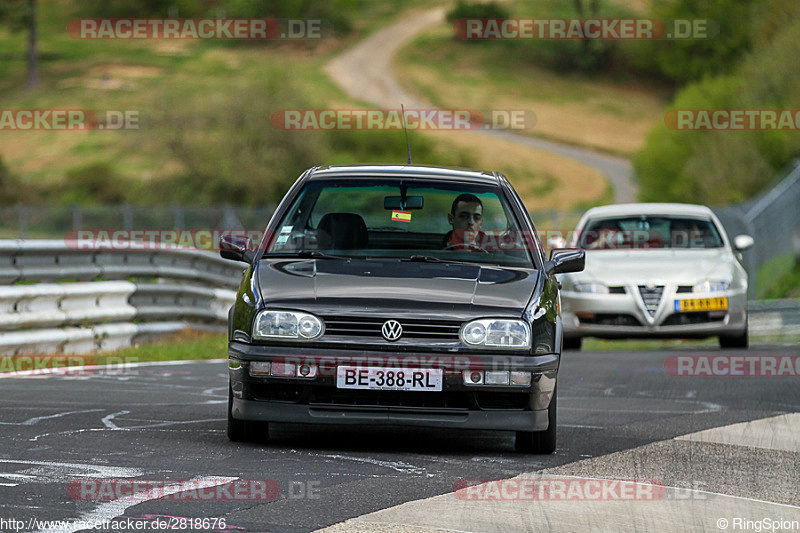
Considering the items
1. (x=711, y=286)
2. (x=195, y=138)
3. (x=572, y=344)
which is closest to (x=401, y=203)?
(x=711, y=286)

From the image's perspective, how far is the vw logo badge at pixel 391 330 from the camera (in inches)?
288

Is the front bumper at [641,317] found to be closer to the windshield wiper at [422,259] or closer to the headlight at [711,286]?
the headlight at [711,286]

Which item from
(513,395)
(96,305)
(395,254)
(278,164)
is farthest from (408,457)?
(278,164)

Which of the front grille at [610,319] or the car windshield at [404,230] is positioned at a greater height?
the car windshield at [404,230]

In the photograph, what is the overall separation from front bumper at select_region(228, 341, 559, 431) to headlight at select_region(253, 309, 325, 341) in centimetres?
7

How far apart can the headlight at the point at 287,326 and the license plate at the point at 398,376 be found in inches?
9.3

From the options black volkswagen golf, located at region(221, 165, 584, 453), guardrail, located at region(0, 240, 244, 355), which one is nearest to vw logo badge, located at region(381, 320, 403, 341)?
black volkswagen golf, located at region(221, 165, 584, 453)

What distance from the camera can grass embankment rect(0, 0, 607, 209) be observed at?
62.0m

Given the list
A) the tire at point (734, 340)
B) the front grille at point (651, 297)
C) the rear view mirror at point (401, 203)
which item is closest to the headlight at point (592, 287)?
the front grille at point (651, 297)

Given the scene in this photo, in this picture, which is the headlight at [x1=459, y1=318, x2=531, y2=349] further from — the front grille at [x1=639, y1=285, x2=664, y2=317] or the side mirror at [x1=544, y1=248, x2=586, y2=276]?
the front grille at [x1=639, y1=285, x2=664, y2=317]

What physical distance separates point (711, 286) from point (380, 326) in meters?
8.88

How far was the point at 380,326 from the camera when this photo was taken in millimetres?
7336

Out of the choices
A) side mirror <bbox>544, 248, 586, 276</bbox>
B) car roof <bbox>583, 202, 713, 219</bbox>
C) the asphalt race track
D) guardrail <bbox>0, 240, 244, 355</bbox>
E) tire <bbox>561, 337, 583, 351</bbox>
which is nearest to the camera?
the asphalt race track

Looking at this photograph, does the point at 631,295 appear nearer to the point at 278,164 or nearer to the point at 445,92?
the point at 278,164
